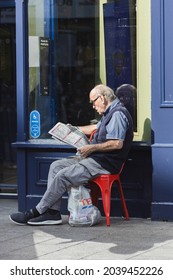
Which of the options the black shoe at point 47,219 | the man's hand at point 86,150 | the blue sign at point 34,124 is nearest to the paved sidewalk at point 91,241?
the black shoe at point 47,219

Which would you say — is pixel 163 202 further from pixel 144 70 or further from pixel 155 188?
pixel 144 70

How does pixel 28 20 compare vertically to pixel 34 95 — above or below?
above

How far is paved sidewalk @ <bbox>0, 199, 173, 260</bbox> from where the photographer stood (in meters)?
6.55

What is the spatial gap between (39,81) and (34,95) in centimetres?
17

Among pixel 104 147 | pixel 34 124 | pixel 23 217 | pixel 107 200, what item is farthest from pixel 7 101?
pixel 107 200

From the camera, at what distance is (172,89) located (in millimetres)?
7824

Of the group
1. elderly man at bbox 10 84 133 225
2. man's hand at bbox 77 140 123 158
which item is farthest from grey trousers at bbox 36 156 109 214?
man's hand at bbox 77 140 123 158

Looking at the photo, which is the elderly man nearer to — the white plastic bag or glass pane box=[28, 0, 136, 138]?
the white plastic bag

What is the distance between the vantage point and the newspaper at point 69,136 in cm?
774

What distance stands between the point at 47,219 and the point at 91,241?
82 centimetres

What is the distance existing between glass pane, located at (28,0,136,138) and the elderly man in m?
0.75
